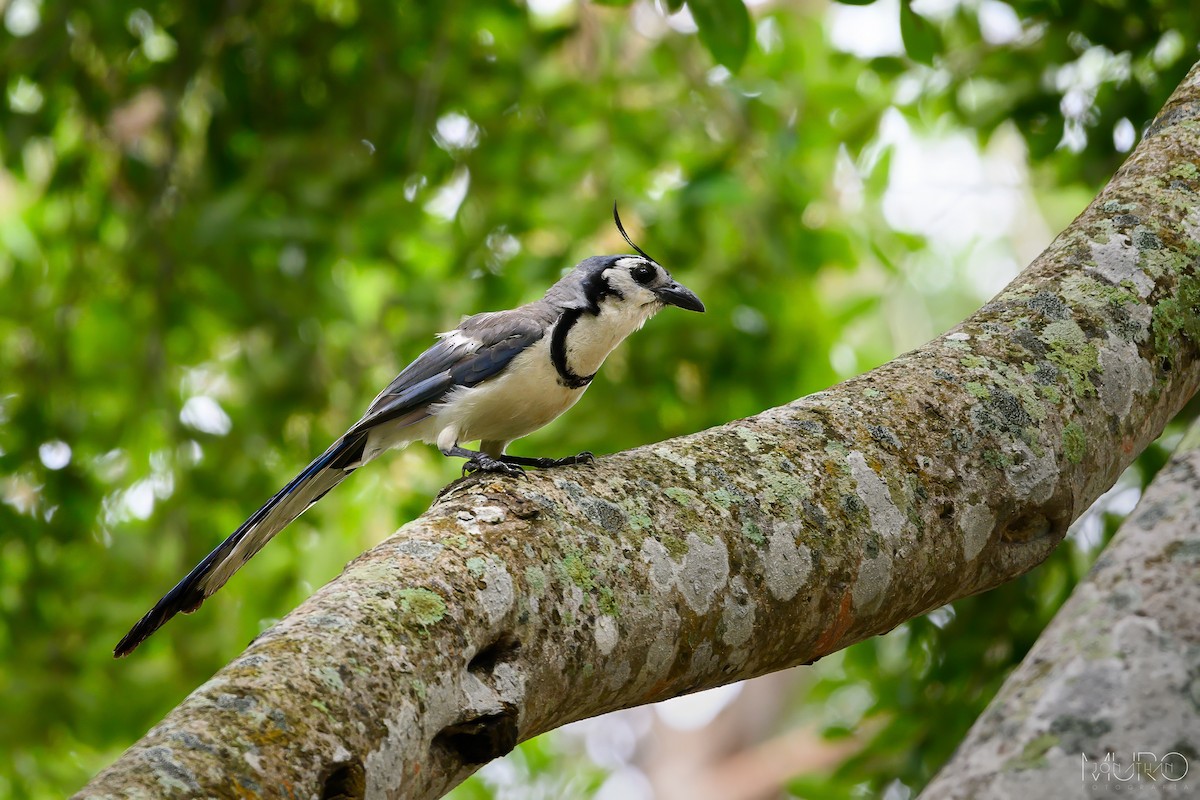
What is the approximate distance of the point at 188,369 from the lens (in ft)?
19.5

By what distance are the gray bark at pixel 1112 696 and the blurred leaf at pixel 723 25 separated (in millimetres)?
2420

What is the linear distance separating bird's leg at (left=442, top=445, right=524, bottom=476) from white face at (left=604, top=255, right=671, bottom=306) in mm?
764

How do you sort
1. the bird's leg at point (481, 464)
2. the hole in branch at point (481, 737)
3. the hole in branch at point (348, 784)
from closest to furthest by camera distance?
the hole in branch at point (348, 784) < the hole in branch at point (481, 737) < the bird's leg at point (481, 464)

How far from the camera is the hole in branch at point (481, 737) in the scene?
1657 mm

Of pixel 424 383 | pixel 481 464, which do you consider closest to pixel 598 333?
pixel 424 383

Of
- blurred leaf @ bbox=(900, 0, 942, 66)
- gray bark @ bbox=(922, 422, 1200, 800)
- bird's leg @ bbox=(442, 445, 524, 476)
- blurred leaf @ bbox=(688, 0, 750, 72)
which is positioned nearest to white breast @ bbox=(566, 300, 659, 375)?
bird's leg @ bbox=(442, 445, 524, 476)

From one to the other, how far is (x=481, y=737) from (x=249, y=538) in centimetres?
115

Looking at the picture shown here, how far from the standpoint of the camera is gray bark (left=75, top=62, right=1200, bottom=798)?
152 cm

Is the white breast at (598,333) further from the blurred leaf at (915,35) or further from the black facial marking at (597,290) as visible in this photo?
the blurred leaf at (915,35)

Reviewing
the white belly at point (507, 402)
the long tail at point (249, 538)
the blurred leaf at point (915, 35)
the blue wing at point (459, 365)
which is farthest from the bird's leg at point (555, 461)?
the blurred leaf at point (915, 35)

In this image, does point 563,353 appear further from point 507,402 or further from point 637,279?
point 637,279

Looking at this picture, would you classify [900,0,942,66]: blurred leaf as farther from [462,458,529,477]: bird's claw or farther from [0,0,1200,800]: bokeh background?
[462,458,529,477]: bird's claw

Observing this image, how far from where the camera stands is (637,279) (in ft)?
11.9

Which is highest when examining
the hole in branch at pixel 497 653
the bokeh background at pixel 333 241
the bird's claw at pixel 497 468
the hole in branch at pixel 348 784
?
the hole in branch at pixel 348 784
